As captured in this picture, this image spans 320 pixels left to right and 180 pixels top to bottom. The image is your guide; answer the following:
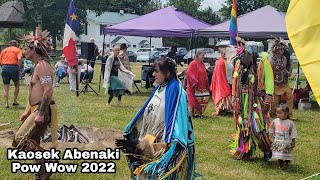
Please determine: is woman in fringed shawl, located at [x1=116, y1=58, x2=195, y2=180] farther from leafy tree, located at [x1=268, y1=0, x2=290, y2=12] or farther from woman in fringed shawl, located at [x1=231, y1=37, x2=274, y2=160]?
leafy tree, located at [x1=268, y1=0, x2=290, y2=12]

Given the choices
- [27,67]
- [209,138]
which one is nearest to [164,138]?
[209,138]

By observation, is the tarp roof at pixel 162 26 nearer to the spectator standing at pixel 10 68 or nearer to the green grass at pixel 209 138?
the green grass at pixel 209 138

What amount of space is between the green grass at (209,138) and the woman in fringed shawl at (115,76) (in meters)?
0.50

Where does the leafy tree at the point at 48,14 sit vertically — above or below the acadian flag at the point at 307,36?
above

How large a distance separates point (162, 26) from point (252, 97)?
31.3ft

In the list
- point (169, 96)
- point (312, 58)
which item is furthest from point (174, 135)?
point (312, 58)

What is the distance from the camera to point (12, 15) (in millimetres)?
40344

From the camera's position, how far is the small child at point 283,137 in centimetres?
641

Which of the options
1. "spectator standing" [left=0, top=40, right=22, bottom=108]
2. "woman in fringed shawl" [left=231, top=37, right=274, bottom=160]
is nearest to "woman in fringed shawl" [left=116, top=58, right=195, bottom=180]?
"woman in fringed shawl" [left=231, top=37, right=274, bottom=160]

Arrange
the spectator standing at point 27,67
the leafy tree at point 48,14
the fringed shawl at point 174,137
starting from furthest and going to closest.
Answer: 1. the leafy tree at point 48,14
2. the spectator standing at point 27,67
3. the fringed shawl at point 174,137

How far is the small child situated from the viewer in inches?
252

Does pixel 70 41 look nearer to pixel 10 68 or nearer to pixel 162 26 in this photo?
pixel 10 68

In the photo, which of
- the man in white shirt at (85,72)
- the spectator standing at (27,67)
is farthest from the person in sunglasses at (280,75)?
the spectator standing at (27,67)

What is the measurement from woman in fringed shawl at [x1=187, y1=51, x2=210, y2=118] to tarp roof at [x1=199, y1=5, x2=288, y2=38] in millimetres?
3318
